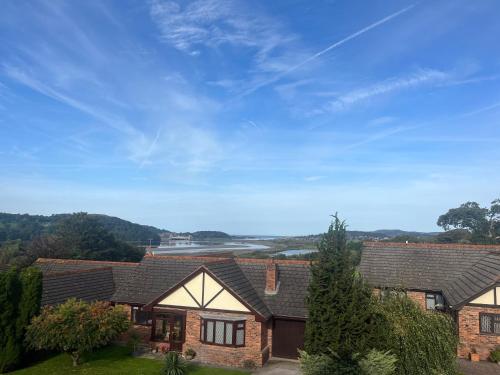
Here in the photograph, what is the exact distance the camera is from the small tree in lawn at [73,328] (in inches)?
650

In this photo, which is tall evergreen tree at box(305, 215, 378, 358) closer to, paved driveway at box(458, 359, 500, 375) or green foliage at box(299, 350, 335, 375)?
green foliage at box(299, 350, 335, 375)

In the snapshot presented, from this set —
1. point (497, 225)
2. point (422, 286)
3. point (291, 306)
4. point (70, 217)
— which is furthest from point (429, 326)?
point (497, 225)

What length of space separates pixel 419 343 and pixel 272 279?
10.3 meters

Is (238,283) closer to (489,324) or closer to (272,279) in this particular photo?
(272,279)

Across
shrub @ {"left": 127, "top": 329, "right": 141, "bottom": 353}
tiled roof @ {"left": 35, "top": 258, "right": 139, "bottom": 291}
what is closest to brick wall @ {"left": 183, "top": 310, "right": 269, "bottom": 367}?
shrub @ {"left": 127, "top": 329, "right": 141, "bottom": 353}

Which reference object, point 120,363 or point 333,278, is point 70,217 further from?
point 333,278

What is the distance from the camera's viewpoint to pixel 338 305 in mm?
11812

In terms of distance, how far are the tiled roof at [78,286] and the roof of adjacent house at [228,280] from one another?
10 centimetres

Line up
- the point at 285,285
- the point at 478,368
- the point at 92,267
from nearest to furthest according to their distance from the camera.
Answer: the point at 478,368
the point at 285,285
the point at 92,267

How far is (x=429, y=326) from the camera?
12.6 m

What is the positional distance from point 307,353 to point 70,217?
51234 mm

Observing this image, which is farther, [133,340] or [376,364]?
[133,340]

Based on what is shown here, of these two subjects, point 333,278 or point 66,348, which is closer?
point 333,278

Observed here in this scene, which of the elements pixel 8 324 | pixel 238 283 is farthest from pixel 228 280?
pixel 8 324
